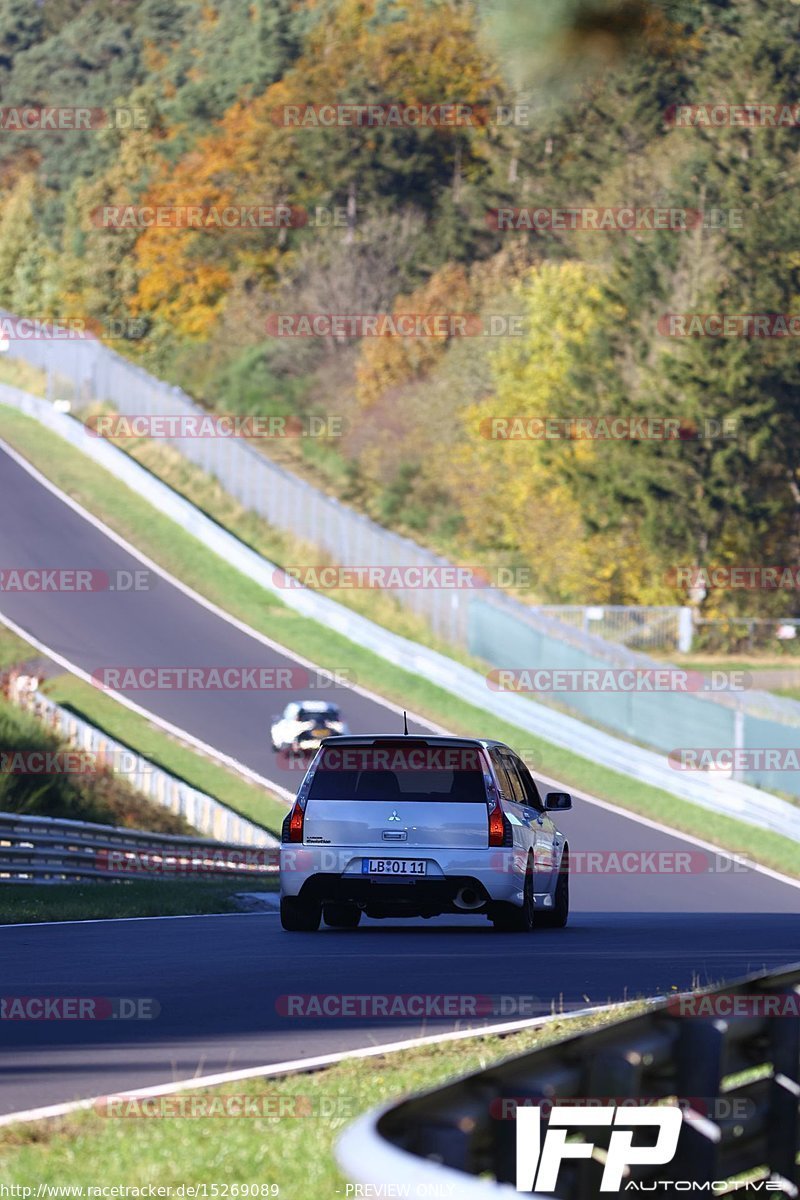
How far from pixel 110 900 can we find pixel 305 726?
23.2 m

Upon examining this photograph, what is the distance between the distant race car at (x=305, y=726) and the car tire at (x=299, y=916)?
27.0m

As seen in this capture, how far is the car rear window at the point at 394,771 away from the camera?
54.0ft

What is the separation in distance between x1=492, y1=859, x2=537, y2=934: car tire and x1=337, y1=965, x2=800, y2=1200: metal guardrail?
9278 mm

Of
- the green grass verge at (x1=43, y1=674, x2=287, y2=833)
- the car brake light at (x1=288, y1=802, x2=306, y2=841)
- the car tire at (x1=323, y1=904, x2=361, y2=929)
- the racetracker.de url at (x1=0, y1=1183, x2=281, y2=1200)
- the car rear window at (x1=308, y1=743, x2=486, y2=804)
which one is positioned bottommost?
the green grass verge at (x1=43, y1=674, x2=287, y2=833)

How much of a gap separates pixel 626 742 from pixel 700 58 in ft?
191

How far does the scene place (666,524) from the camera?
250 ft

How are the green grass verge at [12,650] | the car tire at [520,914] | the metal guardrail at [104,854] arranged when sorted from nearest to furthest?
the car tire at [520,914] < the metal guardrail at [104,854] < the green grass verge at [12,650]

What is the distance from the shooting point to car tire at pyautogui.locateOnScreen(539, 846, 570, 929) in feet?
61.0

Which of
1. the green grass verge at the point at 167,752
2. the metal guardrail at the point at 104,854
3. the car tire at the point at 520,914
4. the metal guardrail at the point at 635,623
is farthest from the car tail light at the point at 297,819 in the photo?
the metal guardrail at the point at 635,623

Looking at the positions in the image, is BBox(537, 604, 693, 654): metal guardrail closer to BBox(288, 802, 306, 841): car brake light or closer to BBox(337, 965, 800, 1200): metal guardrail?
BBox(288, 802, 306, 841): car brake light

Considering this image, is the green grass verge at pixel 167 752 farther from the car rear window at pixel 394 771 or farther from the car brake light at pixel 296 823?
the car brake light at pixel 296 823

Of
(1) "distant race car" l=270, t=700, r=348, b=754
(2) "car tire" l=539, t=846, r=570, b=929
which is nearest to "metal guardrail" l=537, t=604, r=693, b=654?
(1) "distant race car" l=270, t=700, r=348, b=754

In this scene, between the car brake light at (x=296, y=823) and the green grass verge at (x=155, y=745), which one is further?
the green grass verge at (x=155, y=745)

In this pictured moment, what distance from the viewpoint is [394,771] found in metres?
16.6
